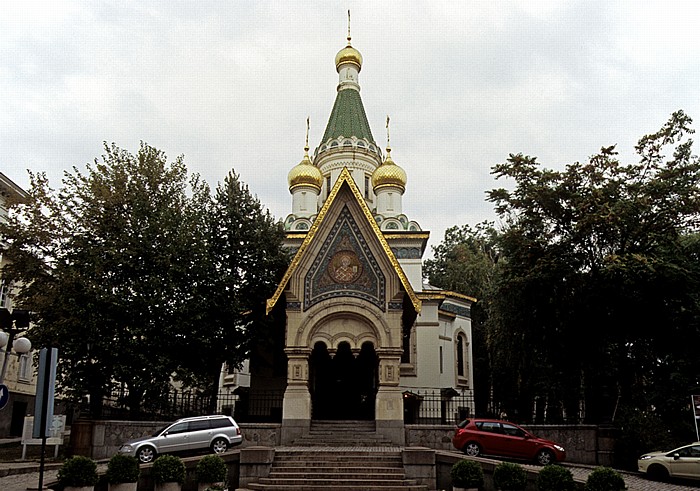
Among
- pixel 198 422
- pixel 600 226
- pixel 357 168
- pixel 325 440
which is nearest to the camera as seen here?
pixel 198 422

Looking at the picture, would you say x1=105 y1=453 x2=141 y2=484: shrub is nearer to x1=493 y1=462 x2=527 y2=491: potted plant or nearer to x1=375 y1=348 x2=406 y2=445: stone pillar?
x1=493 y1=462 x2=527 y2=491: potted plant

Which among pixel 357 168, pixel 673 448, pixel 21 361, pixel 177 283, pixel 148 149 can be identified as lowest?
pixel 673 448

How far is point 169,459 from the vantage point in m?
14.6

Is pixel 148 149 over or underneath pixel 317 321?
over

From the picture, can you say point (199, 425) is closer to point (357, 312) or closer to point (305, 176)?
point (357, 312)

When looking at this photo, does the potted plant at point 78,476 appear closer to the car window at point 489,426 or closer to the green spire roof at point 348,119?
the car window at point 489,426

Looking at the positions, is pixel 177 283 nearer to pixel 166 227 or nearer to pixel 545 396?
pixel 166 227

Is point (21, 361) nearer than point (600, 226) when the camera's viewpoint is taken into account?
No

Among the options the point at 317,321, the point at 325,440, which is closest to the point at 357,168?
the point at 317,321

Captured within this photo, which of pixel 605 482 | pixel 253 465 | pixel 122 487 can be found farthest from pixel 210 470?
pixel 605 482

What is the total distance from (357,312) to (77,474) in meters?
10.5

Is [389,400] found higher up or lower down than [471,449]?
higher up

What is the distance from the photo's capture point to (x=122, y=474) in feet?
45.1

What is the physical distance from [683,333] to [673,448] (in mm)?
4276
